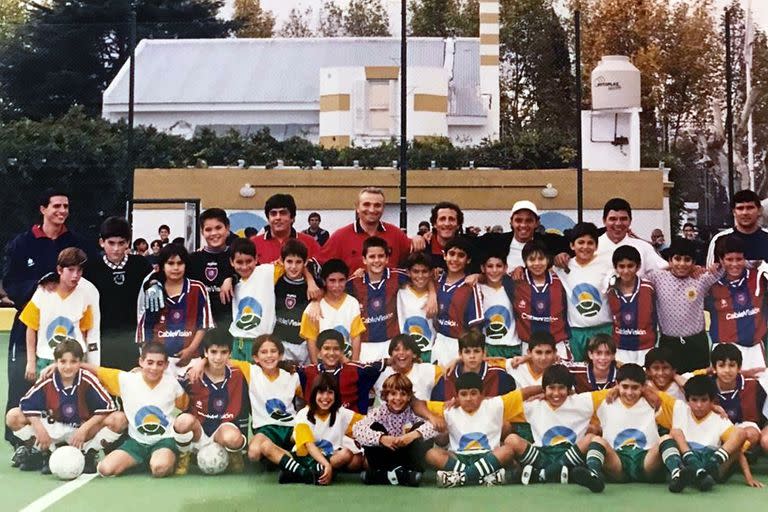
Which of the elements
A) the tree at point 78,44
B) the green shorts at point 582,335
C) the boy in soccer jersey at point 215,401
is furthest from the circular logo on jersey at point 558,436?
the tree at point 78,44

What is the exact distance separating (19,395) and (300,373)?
110 centimetres

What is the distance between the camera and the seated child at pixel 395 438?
3.79 meters

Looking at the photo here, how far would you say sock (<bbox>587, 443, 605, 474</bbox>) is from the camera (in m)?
3.73

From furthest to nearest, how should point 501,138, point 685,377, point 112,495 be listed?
1. point 501,138
2. point 685,377
3. point 112,495

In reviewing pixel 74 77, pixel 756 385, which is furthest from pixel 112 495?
pixel 756 385

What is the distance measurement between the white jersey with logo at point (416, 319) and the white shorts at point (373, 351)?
9cm

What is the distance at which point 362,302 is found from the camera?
4137mm

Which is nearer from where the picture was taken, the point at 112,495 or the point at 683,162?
the point at 112,495

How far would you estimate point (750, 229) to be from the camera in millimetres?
4129

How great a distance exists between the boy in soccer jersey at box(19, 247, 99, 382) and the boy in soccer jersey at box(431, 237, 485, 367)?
130cm

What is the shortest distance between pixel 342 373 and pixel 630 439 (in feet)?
3.37

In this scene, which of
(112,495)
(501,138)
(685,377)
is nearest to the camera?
(112,495)

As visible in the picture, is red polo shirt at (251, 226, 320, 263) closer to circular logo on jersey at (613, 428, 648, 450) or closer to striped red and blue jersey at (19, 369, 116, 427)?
striped red and blue jersey at (19, 369, 116, 427)

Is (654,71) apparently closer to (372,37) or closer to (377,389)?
(372,37)
